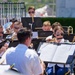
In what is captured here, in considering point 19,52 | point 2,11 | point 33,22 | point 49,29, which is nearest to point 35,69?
point 19,52

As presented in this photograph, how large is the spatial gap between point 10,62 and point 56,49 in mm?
2041

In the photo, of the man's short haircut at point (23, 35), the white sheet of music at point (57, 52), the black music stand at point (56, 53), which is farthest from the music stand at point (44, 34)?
the man's short haircut at point (23, 35)

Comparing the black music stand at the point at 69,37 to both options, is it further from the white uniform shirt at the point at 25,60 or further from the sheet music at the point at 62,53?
the white uniform shirt at the point at 25,60

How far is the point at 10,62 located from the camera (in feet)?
20.8

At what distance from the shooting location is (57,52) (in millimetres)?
8109

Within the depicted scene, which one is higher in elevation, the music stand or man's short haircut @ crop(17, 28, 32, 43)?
man's short haircut @ crop(17, 28, 32, 43)

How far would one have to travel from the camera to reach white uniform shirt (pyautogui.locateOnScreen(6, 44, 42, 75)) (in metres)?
6.24

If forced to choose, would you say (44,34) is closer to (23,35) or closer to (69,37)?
(69,37)

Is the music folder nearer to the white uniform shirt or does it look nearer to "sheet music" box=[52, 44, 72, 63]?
"sheet music" box=[52, 44, 72, 63]

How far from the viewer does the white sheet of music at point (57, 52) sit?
798cm

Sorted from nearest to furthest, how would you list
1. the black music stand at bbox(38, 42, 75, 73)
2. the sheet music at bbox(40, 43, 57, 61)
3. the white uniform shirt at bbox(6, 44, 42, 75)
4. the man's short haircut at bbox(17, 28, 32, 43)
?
the white uniform shirt at bbox(6, 44, 42, 75), the man's short haircut at bbox(17, 28, 32, 43), the black music stand at bbox(38, 42, 75, 73), the sheet music at bbox(40, 43, 57, 61)

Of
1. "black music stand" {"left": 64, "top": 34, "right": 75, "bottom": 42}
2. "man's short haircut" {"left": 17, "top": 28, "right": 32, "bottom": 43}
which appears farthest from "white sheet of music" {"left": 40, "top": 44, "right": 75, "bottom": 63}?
"man's short haircut" {"left": 17, "top": 28, "right": 32, "bottom": 43}

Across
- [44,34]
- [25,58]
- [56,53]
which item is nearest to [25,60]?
[25,58]

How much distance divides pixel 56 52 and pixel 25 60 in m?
1.97
